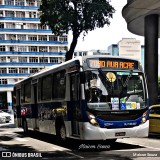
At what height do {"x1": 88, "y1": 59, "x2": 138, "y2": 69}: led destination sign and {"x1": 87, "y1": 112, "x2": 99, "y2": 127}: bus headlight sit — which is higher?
{"x1": 88, "y1": 59, "x2": 138, "y2": 69}: led destination sign

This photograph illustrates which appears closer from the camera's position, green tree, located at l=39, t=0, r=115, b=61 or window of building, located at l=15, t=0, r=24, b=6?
green tree, located at l=39, t=0, r=115, b=61

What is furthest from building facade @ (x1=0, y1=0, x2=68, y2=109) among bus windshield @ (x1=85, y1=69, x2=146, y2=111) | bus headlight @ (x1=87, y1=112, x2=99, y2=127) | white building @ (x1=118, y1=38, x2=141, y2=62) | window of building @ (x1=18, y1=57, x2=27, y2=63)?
white building @ (x1=118, y1=38, x2=141, y2=62)

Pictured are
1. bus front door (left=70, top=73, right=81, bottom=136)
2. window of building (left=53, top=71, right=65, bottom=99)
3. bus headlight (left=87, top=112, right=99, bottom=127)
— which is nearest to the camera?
bus headlight (left=87, top=112, right=99, bottom=127)

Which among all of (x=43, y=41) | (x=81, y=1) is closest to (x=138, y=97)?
(x=81, y=1)

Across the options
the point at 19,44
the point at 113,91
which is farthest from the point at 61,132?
the point at 19,44

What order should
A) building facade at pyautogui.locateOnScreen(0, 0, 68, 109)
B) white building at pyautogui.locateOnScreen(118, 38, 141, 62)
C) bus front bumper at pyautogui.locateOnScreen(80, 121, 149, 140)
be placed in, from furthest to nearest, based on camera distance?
white building at pyautogui.locateOnScreen(118, 38, 141, 62) < building facade at pyautogui.locateOnScreen(0, 0, 68, 109) < bus front bumper at pyautogui.locateOnScreen(80, 121, 149, 140)

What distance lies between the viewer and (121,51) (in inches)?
5349

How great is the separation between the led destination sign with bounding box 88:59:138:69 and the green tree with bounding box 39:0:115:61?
1707cm

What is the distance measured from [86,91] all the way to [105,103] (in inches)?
27.3

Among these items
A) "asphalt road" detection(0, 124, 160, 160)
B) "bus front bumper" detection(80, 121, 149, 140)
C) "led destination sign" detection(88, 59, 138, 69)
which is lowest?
"asphalt road" detection(0, 124, 160, 160)

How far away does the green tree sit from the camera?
2800cm

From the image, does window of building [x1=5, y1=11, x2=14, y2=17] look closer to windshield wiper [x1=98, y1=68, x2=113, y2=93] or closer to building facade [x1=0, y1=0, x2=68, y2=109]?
building facade [x1=0, y1=0, x2=68, y2=109]

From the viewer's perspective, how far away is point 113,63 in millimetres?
10578

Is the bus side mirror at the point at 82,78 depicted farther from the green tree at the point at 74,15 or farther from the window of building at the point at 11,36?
the window of building at the point at 11,36
